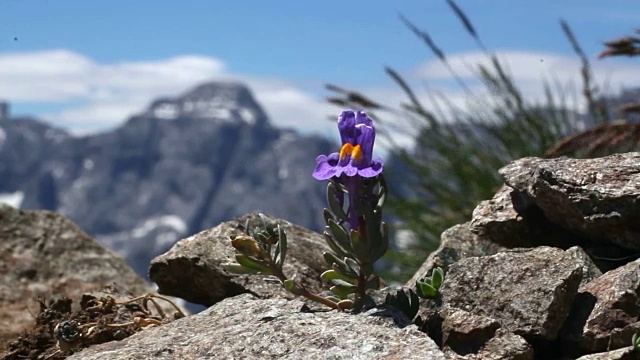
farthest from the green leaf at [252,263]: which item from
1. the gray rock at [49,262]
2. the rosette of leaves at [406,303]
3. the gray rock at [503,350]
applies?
the gray rock at [49,262]

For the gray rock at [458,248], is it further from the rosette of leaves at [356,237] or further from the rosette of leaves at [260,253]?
the rosette of leaves at [260,253]

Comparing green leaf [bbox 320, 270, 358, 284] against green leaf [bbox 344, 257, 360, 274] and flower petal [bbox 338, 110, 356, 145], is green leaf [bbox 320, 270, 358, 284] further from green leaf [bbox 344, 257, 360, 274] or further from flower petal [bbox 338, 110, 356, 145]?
flower petal [bbox 338, 110, 356, 145]

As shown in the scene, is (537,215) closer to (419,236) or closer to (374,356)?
(374,356)

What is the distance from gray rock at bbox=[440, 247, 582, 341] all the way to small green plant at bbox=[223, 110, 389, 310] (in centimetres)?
28

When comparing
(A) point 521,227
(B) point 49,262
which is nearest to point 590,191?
(A) point 521,227

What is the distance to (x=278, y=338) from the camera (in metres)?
2.95

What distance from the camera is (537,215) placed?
12.2 feet

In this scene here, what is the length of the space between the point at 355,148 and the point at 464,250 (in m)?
1.01

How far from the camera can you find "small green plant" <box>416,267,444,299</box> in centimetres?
300

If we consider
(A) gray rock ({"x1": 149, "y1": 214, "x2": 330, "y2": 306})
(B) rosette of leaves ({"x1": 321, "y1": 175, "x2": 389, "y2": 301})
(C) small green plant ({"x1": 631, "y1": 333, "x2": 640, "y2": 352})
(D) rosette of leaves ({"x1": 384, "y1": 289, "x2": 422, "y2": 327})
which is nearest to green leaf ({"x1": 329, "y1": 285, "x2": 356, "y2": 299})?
(B) rosette of leaves ({"x1": 321, "y1": 175, "x2": 389, "y2": 301})

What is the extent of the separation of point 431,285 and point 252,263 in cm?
61

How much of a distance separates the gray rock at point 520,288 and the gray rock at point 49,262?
2.51m

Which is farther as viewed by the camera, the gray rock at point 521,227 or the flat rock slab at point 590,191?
the gray rock at point 521,227

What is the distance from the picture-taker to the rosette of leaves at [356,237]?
3020 mm
